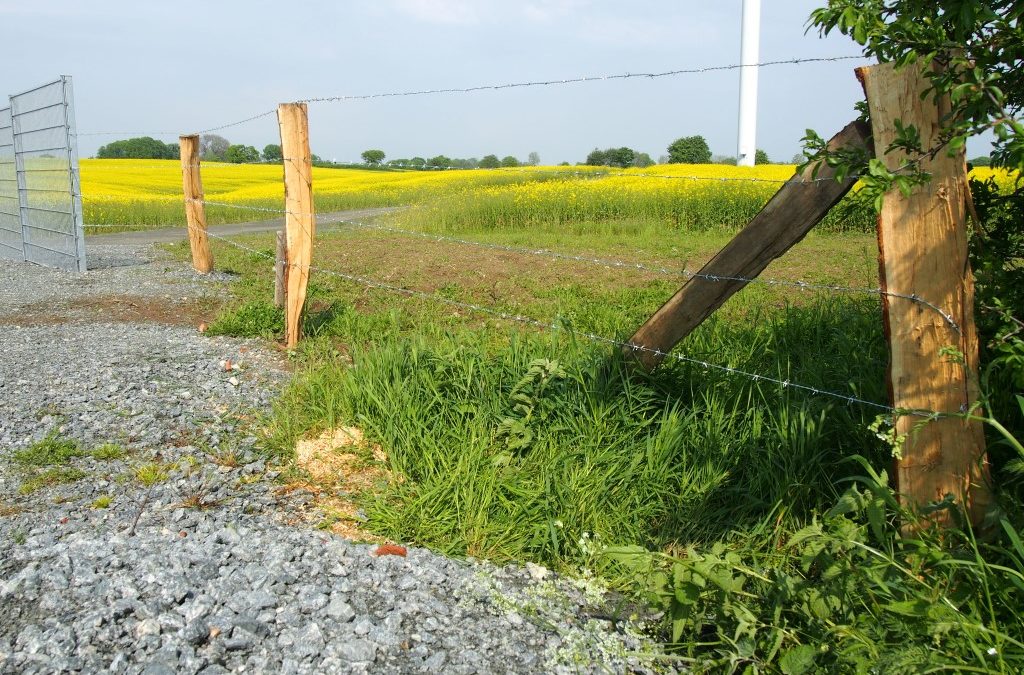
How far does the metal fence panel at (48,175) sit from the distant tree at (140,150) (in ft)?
111

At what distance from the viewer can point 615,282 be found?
28.7ft

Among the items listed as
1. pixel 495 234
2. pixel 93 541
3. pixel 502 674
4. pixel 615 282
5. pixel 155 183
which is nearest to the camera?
pixel 502 674

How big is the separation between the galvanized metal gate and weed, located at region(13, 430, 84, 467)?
267 inches

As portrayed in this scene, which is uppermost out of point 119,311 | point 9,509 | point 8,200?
point 8,200

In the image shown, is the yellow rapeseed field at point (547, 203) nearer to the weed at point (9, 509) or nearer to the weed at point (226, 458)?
the weed at point (226, 458)

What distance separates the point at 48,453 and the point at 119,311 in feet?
14.0

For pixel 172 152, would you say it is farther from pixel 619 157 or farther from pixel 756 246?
pixel 756 246

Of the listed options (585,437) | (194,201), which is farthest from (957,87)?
(194,201)

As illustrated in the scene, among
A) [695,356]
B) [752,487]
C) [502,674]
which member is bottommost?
[502,674]

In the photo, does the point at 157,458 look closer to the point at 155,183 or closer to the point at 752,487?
the point at 752,487

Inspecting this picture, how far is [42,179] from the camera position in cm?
1173

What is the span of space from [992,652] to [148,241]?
51.9 feet

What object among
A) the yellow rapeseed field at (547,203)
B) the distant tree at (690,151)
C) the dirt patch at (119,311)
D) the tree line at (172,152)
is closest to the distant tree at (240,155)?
the tree line at (172,152)

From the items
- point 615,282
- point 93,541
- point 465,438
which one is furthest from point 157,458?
point 615,282
